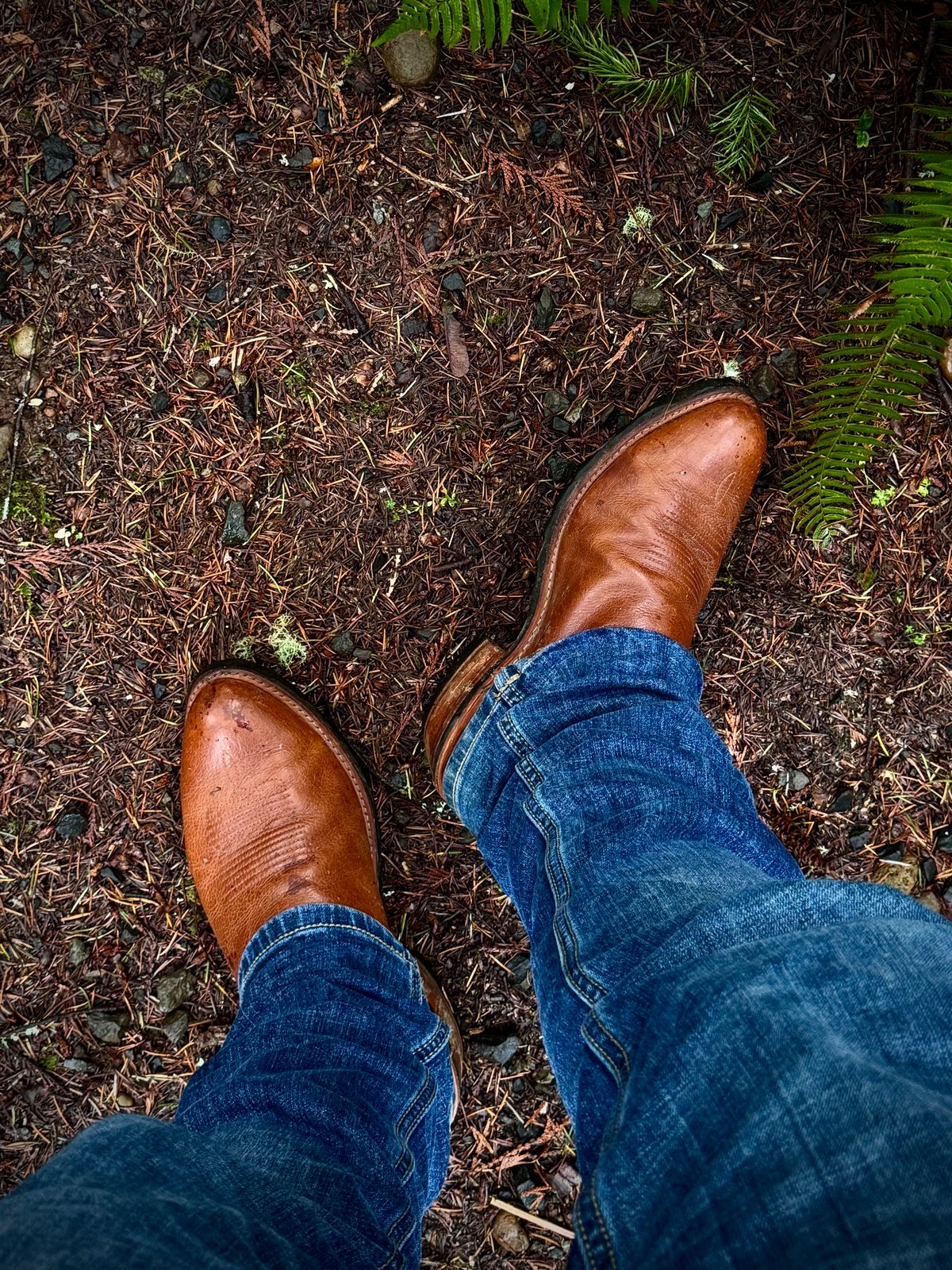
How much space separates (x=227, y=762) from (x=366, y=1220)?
0.99m

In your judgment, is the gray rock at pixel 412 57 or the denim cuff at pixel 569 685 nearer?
the denim cuff at pixel 569 685

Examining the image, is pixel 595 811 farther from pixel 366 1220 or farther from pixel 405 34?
pixel 405 34

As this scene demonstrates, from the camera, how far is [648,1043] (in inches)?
41.4

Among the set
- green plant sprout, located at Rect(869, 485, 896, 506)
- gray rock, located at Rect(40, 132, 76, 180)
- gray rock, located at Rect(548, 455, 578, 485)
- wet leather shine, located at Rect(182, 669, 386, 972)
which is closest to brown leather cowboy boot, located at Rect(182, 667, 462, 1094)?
wet leather shine, located at Rect(182, 669, 386, 972)

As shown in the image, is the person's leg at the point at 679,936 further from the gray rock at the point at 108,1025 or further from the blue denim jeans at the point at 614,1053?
the gray rock at the point at 108,1025

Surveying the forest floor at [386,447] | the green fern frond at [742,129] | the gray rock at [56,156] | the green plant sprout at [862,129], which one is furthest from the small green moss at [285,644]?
the green plant sprout at [862,129]

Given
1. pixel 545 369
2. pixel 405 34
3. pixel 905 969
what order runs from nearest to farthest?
pixel 905 969
pixel 405 34
pixel 545 369

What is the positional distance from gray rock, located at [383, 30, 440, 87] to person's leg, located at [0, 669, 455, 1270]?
4.68 feet

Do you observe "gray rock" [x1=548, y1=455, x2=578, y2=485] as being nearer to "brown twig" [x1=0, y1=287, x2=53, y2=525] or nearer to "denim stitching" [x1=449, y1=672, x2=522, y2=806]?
"denim stitching" [x1=449, y1=672, x2=522, y2=806]

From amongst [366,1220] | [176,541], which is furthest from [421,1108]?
[176,541]

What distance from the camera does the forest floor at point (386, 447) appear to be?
1839mm

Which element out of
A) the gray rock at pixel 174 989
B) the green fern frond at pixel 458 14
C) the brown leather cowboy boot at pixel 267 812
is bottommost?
the gray rock at pixel 174 989

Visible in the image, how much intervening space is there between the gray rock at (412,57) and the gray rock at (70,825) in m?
1.89

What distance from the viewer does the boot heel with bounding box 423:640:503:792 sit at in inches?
71.4
